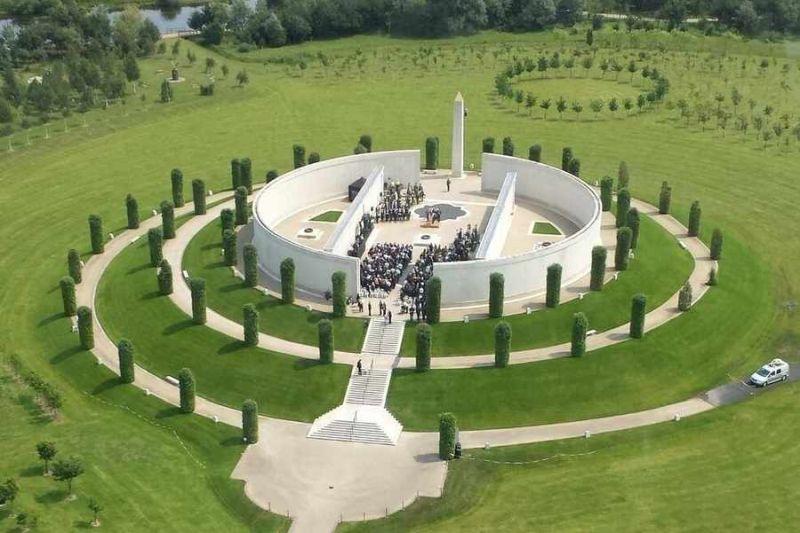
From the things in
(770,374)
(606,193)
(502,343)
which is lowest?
(770,374)

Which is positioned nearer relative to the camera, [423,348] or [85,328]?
[423,348]

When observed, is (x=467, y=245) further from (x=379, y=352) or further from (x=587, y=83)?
(x=587, y=83)

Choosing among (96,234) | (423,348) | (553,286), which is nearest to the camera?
(423,348)

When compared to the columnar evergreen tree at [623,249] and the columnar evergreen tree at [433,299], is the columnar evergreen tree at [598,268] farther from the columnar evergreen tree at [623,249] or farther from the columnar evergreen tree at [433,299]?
the columnar evergreen tree at [433,299]

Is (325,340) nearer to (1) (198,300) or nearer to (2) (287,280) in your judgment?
(2) (287,280)

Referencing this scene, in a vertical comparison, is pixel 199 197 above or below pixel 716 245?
above

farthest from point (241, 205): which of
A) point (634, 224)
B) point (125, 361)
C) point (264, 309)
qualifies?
point (634, 224)

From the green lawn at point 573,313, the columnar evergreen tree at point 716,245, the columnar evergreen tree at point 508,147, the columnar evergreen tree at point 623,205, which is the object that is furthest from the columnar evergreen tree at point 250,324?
the columnar evergreen tree at point 508,147
